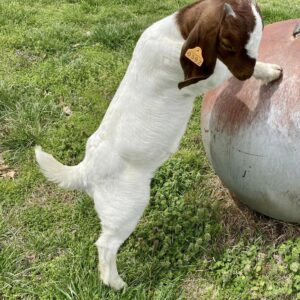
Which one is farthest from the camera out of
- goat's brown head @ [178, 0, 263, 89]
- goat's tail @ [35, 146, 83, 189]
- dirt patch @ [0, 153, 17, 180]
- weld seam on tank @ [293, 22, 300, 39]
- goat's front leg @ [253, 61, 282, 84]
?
dirt patch @ [0, 153, 17, 180]

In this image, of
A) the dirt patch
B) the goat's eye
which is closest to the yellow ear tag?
the goat's eye

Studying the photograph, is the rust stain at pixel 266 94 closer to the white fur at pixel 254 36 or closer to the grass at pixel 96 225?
the white fur at pixel 254 36

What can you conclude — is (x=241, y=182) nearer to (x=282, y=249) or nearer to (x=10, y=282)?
(x=282, y=249)

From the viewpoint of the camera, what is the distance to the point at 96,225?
382 cm

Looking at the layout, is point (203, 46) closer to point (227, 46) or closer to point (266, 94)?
point (227, 46)

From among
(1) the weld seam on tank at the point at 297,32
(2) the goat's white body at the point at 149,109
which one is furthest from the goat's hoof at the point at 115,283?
(1) the weld seam on tank at the point at 297,32

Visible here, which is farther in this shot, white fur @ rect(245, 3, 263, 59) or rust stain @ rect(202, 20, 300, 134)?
rust stain @ rect(202, 20, 300, 134)

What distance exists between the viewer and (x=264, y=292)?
3225 mm

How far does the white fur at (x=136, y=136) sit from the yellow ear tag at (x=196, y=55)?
274mm

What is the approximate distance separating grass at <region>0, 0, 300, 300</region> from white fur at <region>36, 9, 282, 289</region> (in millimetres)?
379

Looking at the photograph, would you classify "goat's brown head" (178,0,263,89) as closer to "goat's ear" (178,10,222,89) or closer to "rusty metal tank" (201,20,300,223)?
"goat's ear" (178,10,222,89)

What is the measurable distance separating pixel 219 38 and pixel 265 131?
0.68 metres

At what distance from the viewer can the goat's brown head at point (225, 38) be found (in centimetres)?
252

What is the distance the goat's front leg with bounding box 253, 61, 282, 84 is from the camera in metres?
2.87
